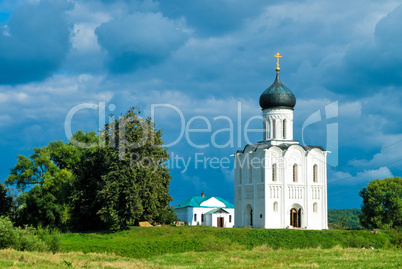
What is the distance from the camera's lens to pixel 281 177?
47156mm

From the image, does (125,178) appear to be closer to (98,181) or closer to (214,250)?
(98,181)

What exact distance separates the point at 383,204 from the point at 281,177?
13.1 m

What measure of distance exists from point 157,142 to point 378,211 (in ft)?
77.2

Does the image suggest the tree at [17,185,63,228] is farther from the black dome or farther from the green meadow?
the black dome

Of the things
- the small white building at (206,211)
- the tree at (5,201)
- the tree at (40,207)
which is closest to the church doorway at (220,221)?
the small white building at (206,211)

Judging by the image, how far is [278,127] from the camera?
160 feet

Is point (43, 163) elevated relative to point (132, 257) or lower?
elevated

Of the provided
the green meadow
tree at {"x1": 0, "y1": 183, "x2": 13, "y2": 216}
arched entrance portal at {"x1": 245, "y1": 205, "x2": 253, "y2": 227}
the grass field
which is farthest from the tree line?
the grass field

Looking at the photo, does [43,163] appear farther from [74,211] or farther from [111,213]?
[111,213]

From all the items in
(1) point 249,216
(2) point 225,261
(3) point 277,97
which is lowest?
(2) point 225,261

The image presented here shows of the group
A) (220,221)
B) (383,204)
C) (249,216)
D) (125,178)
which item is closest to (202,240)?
(125,178)

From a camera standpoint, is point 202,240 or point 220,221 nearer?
point 202,240

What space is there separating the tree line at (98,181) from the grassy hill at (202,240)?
2.05 metres

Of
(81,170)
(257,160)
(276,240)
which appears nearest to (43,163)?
(81,170)
